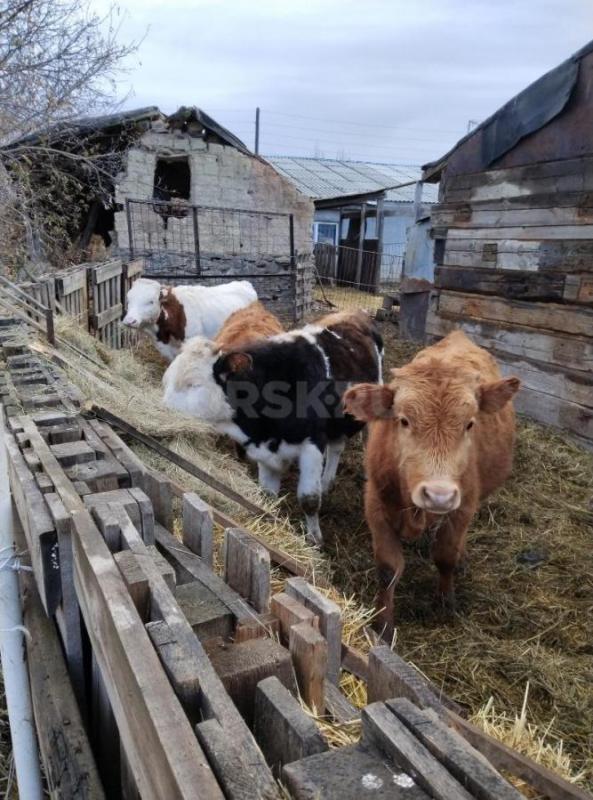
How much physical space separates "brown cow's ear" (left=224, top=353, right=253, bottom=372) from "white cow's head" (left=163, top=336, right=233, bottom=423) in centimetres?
20

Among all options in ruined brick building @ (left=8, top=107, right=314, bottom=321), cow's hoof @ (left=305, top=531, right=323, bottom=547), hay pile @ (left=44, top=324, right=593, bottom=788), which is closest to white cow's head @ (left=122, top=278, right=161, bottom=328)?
hay pile @ (left=44, top=324, right=593, bottom=788)

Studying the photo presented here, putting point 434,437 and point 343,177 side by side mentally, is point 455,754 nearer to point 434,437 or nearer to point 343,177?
point 434,437

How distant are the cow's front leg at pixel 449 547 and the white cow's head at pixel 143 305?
20.5 feet

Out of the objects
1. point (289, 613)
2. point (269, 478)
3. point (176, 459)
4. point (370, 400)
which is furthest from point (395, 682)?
point (269, 478)

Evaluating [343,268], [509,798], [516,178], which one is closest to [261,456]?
[509,798]

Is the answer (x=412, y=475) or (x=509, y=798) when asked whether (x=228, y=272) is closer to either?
(x=412, y=475)

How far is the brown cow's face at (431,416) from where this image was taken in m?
2.96

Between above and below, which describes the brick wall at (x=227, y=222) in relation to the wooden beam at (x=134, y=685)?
above

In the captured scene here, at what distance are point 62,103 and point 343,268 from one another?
17168 mm

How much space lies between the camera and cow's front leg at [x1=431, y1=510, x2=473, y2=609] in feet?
11.7

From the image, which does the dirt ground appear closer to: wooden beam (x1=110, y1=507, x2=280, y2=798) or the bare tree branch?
wooden beam (x1=110, y1=507, x2=280, y2=798)

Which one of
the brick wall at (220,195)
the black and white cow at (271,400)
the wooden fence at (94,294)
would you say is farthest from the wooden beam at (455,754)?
the brick wall at (220,195)

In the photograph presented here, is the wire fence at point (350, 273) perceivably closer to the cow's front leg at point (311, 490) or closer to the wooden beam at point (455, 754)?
the cow's front leg at point (311, 490)

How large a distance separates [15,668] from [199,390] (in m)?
3.29
